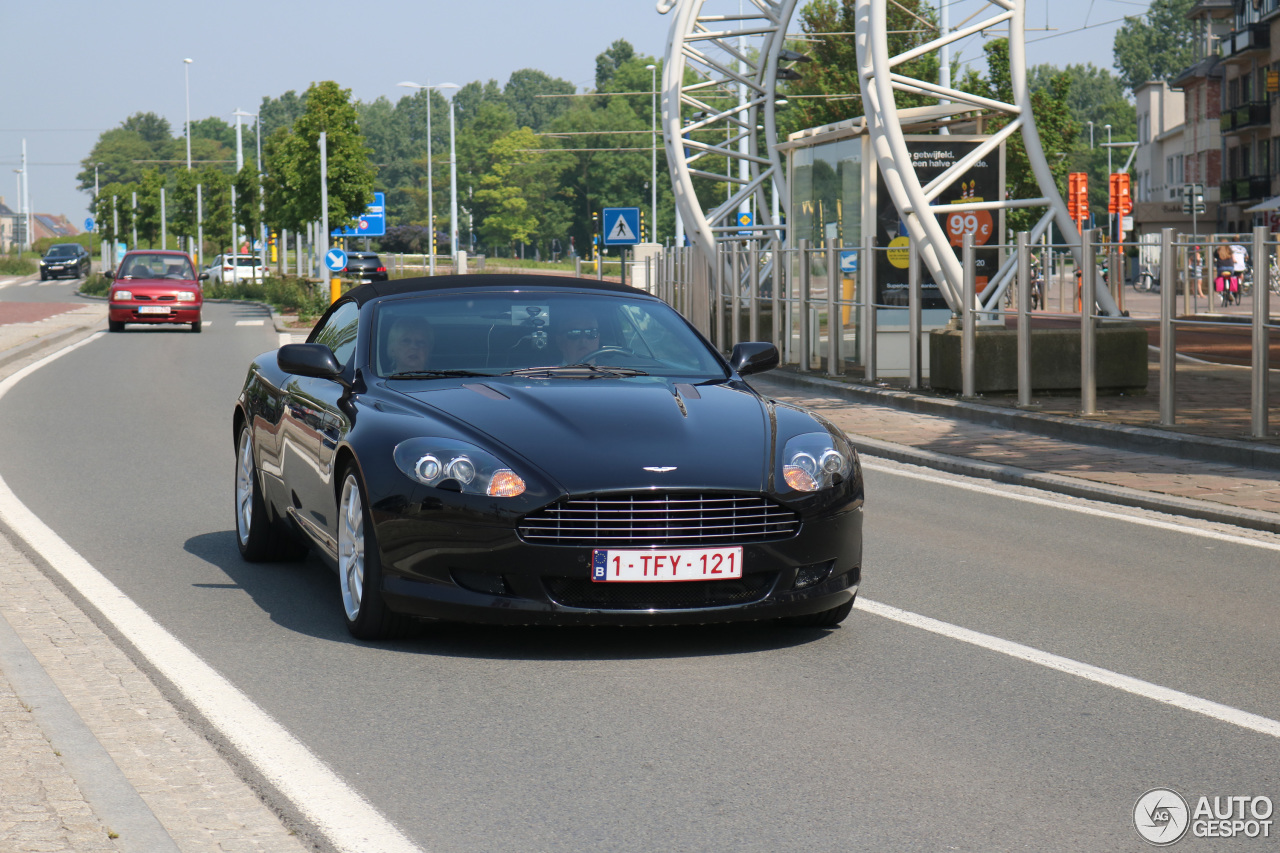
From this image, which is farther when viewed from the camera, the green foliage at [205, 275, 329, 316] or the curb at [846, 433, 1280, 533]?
the green foliage at [205, 275, 329, 316]

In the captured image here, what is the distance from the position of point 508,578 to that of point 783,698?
1061mm

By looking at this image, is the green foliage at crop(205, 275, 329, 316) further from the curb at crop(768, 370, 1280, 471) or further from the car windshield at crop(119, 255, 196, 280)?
the curb at crop(768, 370, 1280, 471)

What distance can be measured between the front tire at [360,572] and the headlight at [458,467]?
0.29 m

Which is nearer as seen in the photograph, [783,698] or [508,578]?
[783,698]

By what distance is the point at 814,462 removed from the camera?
6.22 metres

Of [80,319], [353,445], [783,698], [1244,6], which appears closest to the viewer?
[783,698]

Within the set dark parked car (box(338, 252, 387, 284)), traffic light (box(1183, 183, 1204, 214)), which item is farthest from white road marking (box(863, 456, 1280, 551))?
dark parked car (box(338, 252, 387, 284))

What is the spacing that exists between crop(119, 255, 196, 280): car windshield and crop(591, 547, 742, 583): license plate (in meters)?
32.1

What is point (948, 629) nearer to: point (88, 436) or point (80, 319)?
point (88, 436)

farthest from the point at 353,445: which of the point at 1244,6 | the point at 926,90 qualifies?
the point at 1244,6

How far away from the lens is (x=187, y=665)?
5.93 metres

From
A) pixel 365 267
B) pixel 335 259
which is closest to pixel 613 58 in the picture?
pixel 365 267

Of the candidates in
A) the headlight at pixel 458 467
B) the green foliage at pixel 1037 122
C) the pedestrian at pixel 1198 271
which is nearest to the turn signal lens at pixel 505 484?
the headlight at pixel 458 467

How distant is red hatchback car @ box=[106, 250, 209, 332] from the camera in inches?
1394
